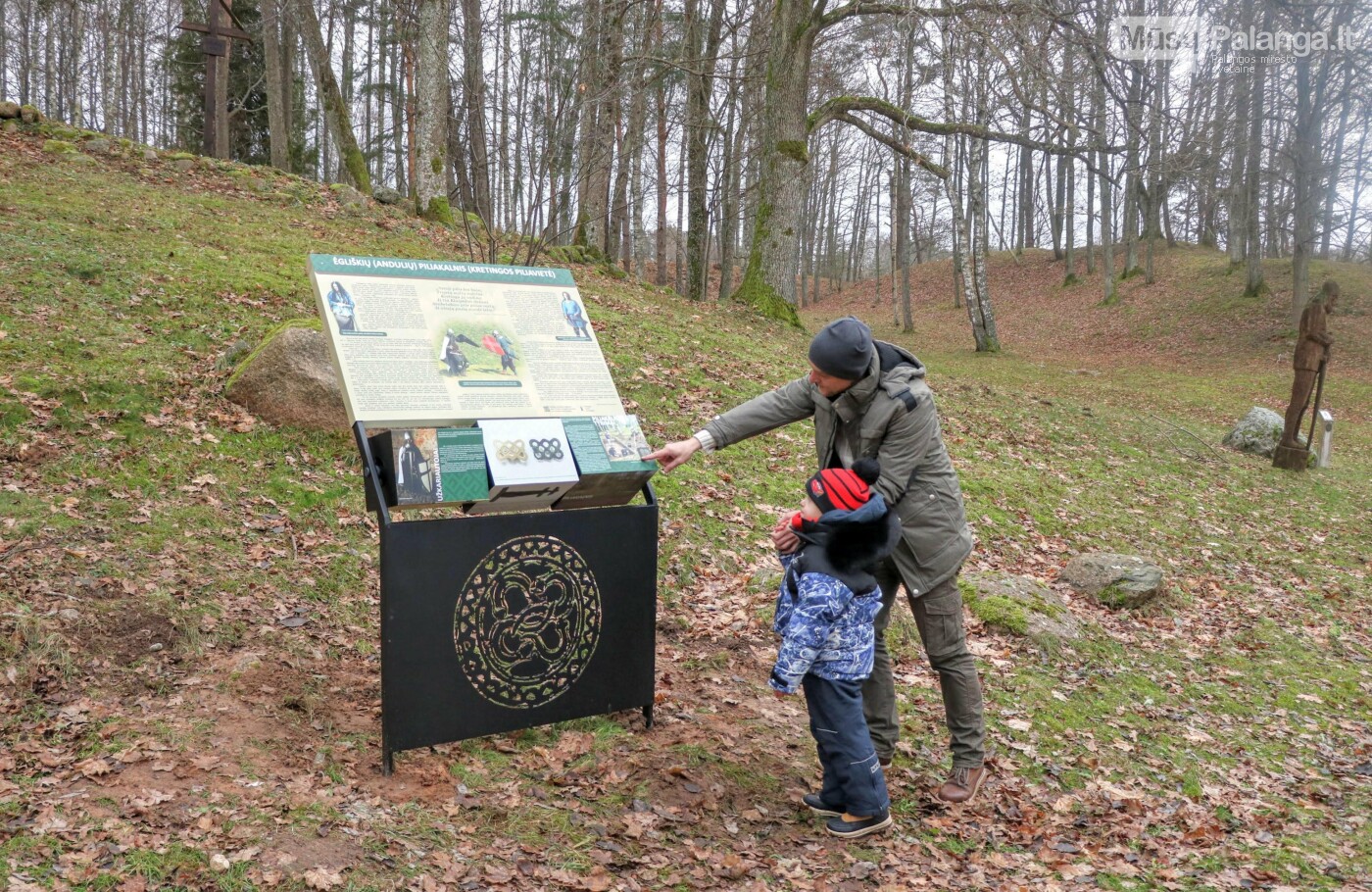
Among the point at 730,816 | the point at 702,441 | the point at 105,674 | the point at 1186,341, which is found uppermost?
the point at 1186,341

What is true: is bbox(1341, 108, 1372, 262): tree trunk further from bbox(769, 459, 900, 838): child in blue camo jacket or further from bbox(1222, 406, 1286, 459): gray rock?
bbox(769, 459, 900, 838): child in blue camo jacket

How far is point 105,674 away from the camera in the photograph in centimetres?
429

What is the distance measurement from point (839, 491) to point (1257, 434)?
14.0m

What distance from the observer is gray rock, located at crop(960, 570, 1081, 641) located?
21.1 feet

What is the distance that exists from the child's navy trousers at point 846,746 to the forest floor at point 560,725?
0.20 m

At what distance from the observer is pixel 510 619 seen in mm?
4102

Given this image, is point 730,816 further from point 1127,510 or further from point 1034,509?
point 1127,510

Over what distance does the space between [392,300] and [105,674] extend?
7.36ft

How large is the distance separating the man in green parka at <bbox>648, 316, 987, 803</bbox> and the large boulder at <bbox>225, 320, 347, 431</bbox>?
168 inches

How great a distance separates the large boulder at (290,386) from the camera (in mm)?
7387

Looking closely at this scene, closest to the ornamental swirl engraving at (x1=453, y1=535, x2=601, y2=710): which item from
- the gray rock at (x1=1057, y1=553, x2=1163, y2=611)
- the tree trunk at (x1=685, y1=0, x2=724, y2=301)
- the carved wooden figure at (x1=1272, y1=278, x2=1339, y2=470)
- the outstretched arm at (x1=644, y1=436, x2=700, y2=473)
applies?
→ the outstretched arm at (x1=644, y1=436, x2=700, y2=473)

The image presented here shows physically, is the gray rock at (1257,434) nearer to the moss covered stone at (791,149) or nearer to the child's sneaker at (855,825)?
the moss covered stone at (791,149)

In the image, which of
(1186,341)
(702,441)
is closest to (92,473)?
(702,441)

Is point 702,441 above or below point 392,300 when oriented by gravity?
below
